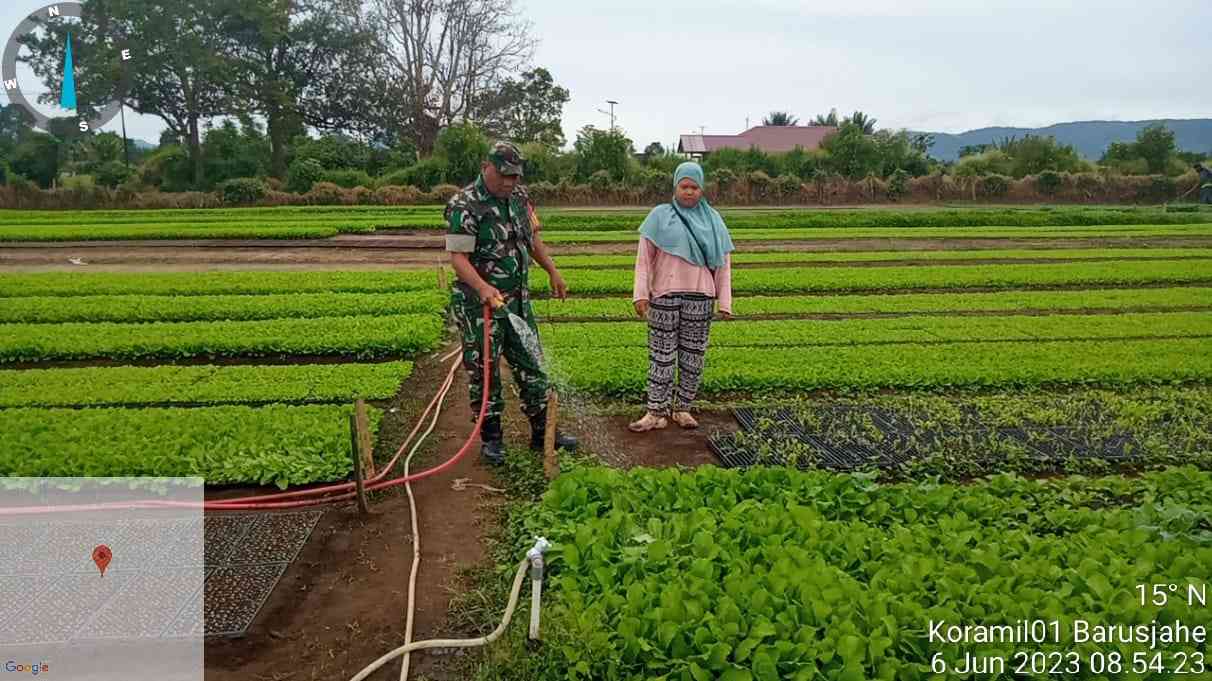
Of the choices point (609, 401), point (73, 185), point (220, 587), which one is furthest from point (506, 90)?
point (220, 587)

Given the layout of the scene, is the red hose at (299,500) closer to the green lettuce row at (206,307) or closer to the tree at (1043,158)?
the green lettuce row at (206,307)

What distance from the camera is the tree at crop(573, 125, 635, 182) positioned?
37.7 m

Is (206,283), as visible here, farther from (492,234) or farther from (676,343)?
(676,343)

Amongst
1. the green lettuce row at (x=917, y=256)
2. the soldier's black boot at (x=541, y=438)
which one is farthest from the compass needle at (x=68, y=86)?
the soldier's black boot at (x=541, y=438)

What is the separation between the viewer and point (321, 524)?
5.08 meters

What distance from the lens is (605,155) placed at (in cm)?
3797

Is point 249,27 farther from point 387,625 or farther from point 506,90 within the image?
point 387,625

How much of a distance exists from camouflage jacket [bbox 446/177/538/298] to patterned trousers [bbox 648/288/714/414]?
125cm

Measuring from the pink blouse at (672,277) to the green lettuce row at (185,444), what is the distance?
2543 mm

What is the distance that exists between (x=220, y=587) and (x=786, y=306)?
9460 millimetres

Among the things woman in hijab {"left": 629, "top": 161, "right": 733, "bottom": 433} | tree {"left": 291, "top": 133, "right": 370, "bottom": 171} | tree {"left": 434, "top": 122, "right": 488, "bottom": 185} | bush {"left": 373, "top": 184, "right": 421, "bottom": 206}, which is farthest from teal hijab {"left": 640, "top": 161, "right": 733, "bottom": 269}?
tree {"left": 291, "top": 133, "right": 370, "bottom": 171}

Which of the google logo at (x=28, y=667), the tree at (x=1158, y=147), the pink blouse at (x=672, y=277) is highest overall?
the tree at (x=1158, y=147)

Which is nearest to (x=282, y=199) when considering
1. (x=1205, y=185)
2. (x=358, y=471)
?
(x=358, y=471)

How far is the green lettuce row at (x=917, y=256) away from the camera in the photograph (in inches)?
696
